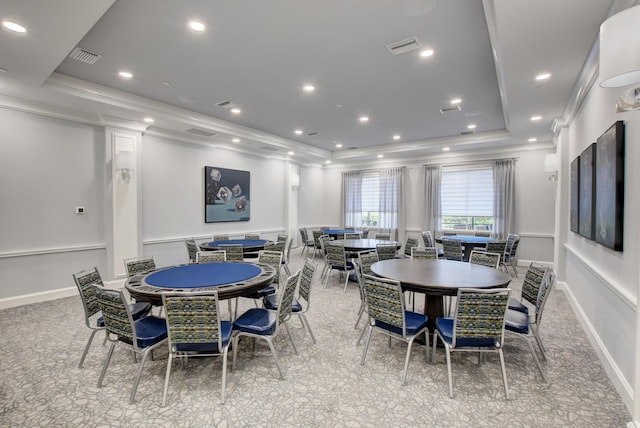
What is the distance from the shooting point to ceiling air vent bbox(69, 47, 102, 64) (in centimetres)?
350

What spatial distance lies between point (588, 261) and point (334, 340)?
313 cm

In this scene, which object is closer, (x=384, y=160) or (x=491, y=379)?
(x=491, y=379)

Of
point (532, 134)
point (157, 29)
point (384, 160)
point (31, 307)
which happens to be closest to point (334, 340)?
point (157, 29)

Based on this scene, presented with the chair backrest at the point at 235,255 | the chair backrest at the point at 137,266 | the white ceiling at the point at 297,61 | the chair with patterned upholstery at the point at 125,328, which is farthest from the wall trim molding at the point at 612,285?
the chair backrest at the point at 137,266

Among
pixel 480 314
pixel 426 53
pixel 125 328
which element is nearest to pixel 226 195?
pixel 125 328

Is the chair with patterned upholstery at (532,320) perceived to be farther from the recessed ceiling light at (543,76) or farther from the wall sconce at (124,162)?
the wall sconce at (124,162)

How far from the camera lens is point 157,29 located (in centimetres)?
310

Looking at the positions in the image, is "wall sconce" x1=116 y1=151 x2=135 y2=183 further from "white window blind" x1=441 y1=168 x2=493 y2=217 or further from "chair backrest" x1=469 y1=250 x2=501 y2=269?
"white window blind" x1=441 y1=168 x2=493 y2=217

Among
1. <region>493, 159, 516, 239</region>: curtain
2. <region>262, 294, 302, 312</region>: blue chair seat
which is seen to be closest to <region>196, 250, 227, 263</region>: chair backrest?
<region>262, 294, 302, 312</region>: blue chair seat

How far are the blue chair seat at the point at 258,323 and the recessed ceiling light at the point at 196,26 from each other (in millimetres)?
2880

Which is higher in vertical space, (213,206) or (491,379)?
(213,206)

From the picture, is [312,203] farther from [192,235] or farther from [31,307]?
[31,307]

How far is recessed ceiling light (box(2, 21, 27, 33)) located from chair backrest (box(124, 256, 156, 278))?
2381 mm

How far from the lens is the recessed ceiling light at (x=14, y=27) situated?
103 inches
